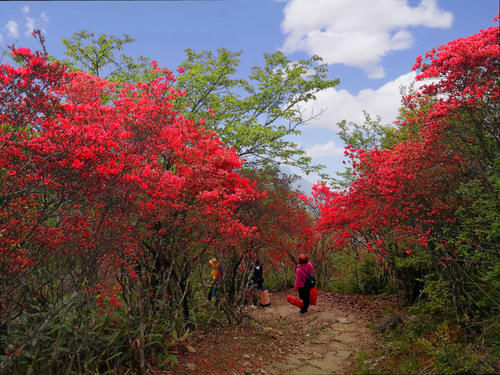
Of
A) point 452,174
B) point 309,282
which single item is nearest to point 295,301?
point 309,282

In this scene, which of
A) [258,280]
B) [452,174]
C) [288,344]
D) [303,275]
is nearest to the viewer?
[452,174]

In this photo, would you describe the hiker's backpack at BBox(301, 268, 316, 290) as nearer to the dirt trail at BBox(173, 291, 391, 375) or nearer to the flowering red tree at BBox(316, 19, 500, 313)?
the dirt trail at BBox(173, 291, 391, 375)

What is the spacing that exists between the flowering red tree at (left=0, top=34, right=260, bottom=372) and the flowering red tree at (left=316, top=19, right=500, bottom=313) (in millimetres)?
3018

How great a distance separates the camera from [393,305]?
9.18 metres

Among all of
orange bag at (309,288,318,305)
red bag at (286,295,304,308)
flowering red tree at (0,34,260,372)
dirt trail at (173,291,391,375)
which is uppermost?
flowering red tree at (0,34,260,372)

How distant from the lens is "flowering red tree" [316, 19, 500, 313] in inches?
210

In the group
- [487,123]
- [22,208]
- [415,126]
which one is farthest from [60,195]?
[415,126]

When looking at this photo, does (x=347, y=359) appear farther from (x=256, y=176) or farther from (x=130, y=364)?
(x=256, y=176)

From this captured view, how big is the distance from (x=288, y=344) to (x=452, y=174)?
4.66 meters

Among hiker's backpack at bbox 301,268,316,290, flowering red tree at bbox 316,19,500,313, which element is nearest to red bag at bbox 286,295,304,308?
hiker's backpack at bbox 301,268,316,290

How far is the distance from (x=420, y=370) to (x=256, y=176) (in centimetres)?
559

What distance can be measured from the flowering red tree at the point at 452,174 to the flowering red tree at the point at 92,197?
3.02 metres

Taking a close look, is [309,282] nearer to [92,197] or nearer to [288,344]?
[288,344]

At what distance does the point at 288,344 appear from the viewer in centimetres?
711
